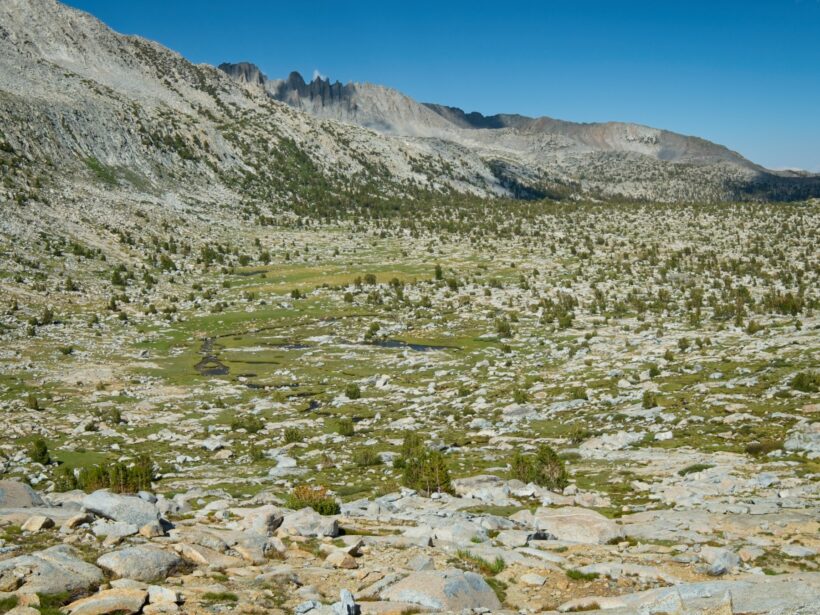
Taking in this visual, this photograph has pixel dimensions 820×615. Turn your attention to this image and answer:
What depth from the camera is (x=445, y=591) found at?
440 inches

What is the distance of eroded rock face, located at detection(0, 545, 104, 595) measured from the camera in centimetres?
1022

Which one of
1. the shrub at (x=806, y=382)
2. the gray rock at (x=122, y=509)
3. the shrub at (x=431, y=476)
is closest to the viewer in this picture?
the gray rock at (x=122, y=509)

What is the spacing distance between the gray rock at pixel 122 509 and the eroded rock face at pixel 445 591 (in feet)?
20.6

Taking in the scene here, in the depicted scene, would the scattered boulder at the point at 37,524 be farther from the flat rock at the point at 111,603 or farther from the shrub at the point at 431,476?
the shrub at the point at 431,476

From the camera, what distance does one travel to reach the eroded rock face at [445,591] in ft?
36.1

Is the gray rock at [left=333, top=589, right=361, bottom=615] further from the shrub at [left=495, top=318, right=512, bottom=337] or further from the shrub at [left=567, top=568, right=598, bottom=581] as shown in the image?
the shrub at [left=495, top=318, right=512, bottom=337]

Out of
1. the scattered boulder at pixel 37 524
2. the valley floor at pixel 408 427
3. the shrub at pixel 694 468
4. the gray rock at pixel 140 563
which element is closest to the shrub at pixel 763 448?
the valley floor at pixel 408 427

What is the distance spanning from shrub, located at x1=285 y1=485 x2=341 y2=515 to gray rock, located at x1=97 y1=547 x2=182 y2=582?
224 inches

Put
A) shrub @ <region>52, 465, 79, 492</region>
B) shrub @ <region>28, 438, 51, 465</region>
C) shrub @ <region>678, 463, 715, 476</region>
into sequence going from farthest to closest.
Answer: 1. shrub @ <region>28, 438, 51, 465</region>
2. shrub @ <region>52, 465, 79, 492</region>
3. shrub @ <region>678, 463, 715, 476</region>

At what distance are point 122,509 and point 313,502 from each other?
207 inches

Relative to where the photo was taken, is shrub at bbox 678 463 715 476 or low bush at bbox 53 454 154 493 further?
shrub at bbox 678 463 715 476

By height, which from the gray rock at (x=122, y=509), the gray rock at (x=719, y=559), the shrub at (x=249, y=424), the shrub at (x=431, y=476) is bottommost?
the shrub at (x=249, y=424)

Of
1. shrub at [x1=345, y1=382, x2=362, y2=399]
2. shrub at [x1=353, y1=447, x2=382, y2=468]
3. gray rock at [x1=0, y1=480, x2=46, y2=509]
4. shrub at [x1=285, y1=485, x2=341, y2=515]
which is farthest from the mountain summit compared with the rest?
shrub at [x1=285, y1=485, x2=341, y2=515]

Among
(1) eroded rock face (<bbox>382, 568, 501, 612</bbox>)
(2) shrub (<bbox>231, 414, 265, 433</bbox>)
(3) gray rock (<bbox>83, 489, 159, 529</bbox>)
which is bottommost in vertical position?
(2) shrub (<bbox>231, 414, 265, 433</bbox>)
